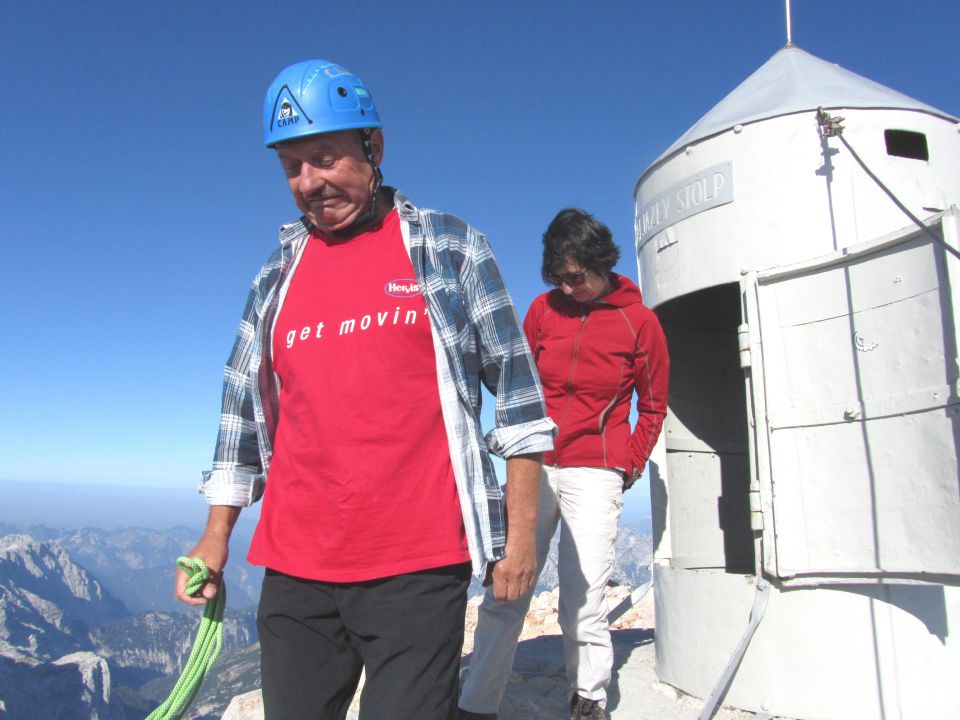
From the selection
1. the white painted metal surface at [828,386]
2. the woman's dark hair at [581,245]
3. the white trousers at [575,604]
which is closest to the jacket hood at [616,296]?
the woman's dark hair at [581,245]

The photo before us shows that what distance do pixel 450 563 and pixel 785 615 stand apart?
2.60m

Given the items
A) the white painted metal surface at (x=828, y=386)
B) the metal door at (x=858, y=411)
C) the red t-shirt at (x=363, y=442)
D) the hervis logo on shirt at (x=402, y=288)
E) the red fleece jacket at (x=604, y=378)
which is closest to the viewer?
the red t-shirt at (x=363, y=442)

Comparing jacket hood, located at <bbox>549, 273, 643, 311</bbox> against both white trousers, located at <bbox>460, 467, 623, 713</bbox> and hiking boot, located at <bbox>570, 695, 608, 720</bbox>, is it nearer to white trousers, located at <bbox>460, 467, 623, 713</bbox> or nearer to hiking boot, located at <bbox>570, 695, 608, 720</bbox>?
white trousers, located at <bbox>460, 467, 623, 713</bbox>

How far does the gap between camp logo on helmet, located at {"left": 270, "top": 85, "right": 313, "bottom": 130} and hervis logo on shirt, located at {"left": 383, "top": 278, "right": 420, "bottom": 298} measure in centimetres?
50

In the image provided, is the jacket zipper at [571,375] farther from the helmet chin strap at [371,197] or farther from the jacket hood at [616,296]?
the helmet chin strap at [371,197]

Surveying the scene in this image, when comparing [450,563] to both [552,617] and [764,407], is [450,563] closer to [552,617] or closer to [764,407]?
[764,407]

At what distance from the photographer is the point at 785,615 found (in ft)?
12.1

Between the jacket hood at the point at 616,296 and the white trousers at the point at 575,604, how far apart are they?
0.92 meters

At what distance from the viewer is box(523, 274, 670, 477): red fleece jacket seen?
3633 millimetres

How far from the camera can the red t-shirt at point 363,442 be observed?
184 centimetres

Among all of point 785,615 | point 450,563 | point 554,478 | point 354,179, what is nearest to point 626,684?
point 785,615

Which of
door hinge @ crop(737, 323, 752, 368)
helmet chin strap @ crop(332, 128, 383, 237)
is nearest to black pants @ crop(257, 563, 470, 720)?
helmet chin strap @ crop(332, 128, 383, 237)

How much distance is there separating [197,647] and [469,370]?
1.17 metres

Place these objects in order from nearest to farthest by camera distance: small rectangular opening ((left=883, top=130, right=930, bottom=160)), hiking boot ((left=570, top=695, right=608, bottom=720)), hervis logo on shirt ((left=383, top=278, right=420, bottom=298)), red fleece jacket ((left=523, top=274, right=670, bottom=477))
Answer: hervis logo on shirt ((left=383, top=278, right=420, bottom=298))
hiking boot ((left=570, top=695, right=608, bottom=720))
red fleece jacket ((left=523, top=274, right=670, bottom=477))
small rectangular opening ((left=883, top=130, right=930, bottom=160))
